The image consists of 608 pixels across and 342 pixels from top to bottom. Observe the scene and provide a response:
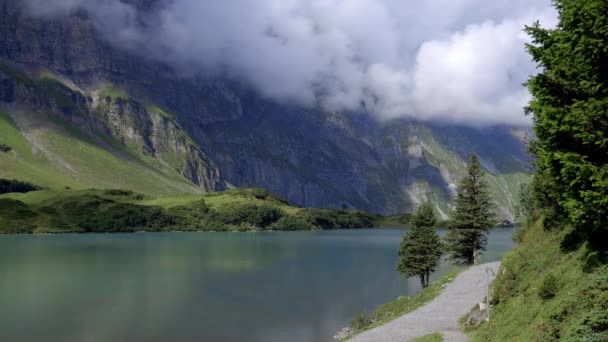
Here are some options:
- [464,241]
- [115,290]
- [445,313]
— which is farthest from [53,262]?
[445,313]

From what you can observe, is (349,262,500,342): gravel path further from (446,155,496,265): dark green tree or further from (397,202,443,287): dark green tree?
(446,155,496,265): dark green tree

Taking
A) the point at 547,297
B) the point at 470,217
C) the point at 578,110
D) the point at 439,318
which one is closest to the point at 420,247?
the point at 470,217

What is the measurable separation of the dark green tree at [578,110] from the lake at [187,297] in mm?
34437

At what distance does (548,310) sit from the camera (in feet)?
67.2

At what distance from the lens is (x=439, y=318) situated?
3900 cm

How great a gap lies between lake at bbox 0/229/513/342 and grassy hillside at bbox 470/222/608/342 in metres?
25.6

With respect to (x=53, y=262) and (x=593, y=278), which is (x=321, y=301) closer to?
(x=593, y=278)

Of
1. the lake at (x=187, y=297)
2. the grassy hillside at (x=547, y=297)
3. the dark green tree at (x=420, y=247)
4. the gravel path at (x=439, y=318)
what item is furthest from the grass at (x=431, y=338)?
the dark green tree at (x=420, y=247)

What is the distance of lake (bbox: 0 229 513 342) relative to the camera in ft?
173

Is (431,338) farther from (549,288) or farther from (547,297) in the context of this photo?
(549,288)

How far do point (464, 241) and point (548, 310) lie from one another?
185ft

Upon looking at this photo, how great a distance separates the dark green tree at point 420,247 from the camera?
229 ft

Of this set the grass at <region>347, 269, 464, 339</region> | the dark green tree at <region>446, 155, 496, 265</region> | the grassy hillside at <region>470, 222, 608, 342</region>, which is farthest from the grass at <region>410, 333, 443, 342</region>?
the dark green tree at <region>446, 155, 496, 265</region>

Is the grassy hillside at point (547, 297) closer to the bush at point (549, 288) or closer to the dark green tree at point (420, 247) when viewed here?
the bush at point (549, 288)
